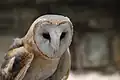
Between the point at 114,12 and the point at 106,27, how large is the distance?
0.40ft

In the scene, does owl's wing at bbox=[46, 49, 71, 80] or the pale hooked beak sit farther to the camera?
owl's wing at bbox=[46, 49, 71, 80]

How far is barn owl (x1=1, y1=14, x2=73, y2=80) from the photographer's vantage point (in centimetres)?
80

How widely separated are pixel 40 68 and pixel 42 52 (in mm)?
83

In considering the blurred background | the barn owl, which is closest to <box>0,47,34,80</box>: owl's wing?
the barn owl

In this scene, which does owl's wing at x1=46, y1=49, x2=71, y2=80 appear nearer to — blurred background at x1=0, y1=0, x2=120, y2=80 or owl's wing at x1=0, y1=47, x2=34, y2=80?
owl's wing at x1=0, y1=47, x2=34, y2=80

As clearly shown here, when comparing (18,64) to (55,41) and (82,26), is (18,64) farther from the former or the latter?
(82,26)

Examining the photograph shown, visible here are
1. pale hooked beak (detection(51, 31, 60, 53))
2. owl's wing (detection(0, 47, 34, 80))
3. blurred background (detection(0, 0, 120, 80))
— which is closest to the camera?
pale hooked beak (detection(51, 31, 60, 53))

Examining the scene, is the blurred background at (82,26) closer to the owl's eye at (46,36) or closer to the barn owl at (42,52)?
the barn owl at (42,52)

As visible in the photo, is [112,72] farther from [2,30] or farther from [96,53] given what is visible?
[2,30]

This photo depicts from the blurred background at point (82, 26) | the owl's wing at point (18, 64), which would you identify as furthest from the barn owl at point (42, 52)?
the blurred background at point (82, 26)

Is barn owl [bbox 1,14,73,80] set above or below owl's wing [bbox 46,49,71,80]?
above

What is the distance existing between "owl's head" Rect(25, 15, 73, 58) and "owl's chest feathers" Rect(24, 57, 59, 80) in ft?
0.25

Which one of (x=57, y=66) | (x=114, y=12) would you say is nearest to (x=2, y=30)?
(x=114, y=12)

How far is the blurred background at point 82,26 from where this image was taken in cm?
214
